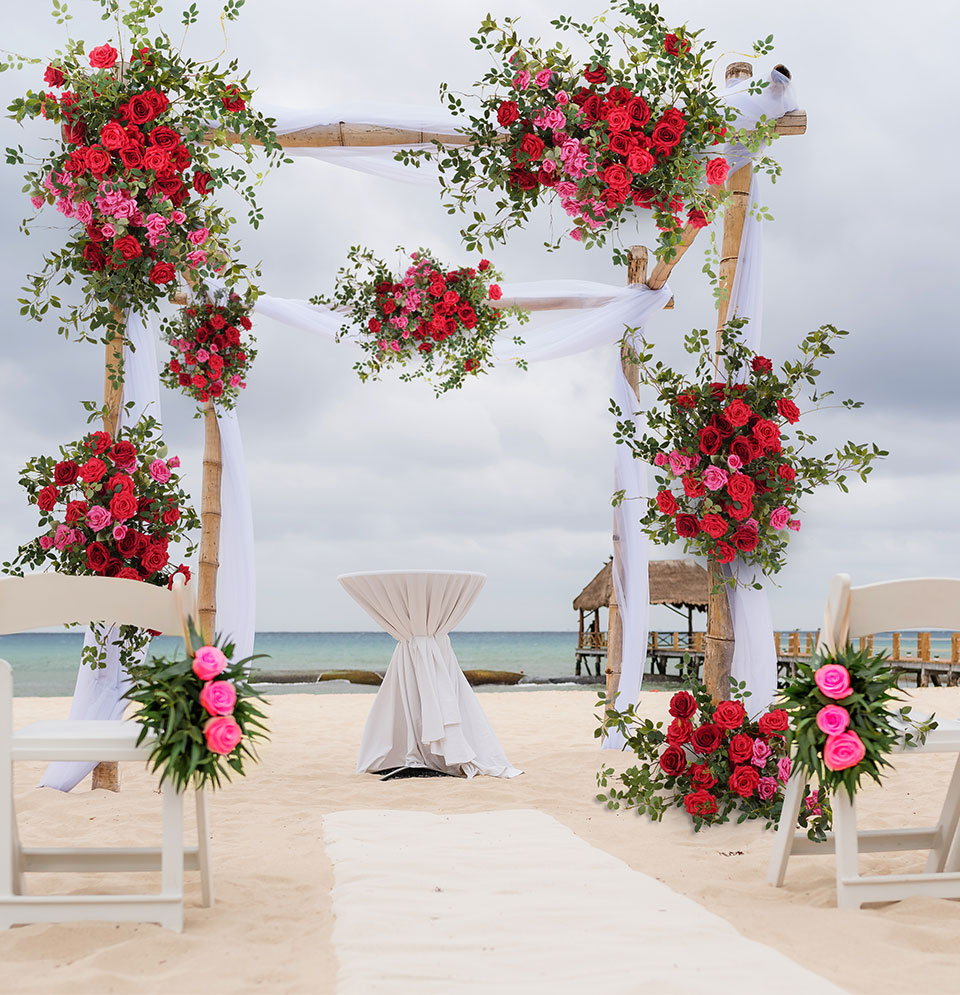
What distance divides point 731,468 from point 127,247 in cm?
264

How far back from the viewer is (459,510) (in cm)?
3369

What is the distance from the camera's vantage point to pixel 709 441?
3633 mm

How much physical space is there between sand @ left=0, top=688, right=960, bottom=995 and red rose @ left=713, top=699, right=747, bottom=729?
0.38 m

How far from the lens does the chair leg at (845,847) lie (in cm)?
230

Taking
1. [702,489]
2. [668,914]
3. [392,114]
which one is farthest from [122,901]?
[392,114]

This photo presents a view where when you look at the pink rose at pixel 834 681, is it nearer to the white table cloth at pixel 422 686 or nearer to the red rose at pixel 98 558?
the white table cloth at pixel 422 686

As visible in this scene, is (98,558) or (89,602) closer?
(89,602)

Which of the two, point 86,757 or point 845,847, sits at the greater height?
point 86,757

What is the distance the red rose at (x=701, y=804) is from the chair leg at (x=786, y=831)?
2.31 feet

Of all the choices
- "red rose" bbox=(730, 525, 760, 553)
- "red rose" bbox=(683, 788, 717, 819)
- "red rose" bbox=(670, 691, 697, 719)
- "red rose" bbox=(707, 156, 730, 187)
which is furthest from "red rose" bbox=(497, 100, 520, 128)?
"red rose" bbox=(683, 788, 717, 819)

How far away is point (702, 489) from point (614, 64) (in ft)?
5.78

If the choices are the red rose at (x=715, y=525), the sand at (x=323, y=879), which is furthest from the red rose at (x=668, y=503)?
the sand at (x=323, y=879)

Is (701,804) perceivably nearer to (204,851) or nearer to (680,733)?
(680,733)

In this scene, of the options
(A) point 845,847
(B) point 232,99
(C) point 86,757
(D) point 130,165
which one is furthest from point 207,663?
(B) point 232,99
